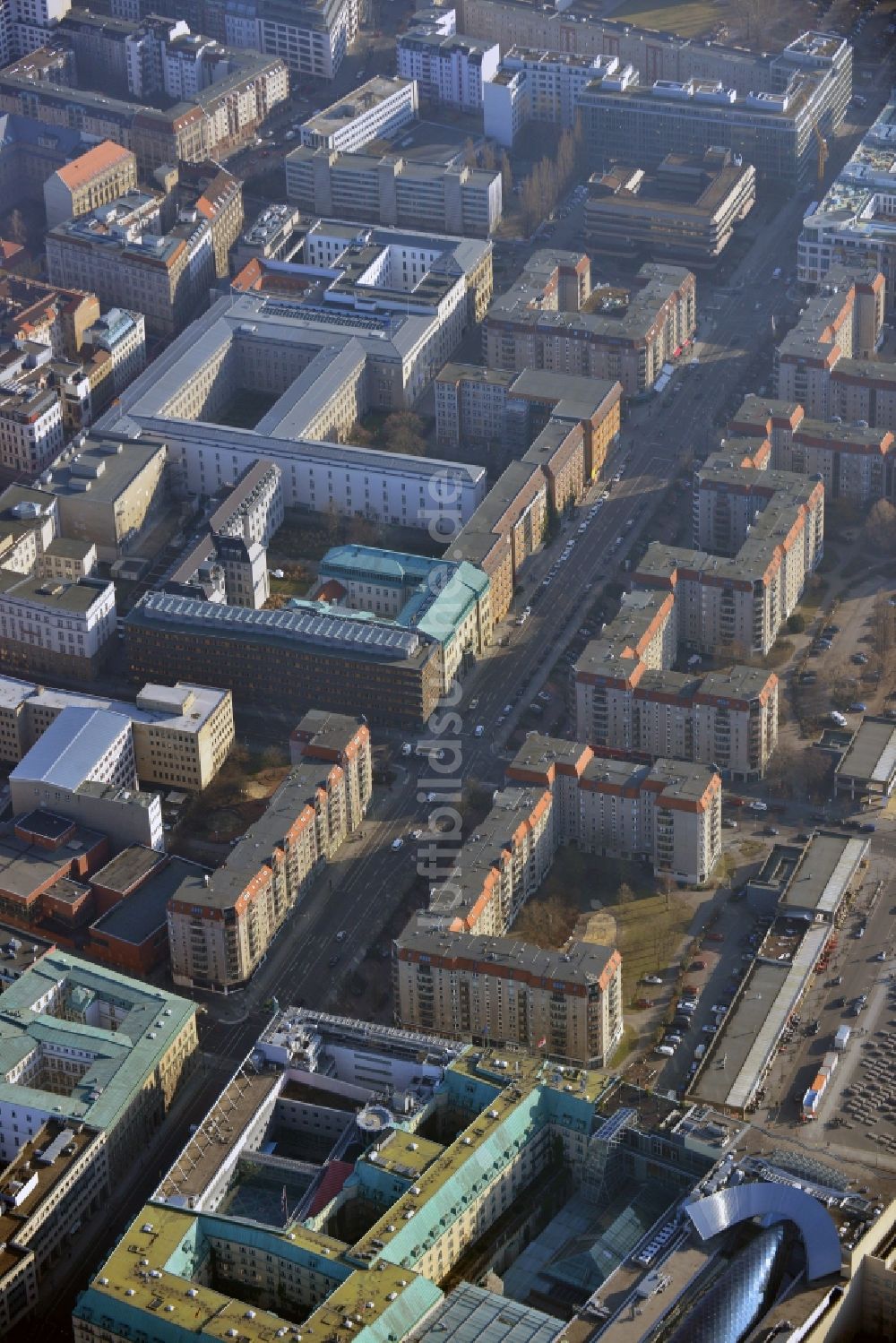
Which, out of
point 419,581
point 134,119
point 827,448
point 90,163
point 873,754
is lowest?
point 873,754

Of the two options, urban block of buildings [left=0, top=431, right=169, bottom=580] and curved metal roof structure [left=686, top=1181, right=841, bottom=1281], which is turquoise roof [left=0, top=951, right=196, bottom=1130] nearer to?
curved metal roof structure [left=686, top=1181, right=841, bottom=1281]

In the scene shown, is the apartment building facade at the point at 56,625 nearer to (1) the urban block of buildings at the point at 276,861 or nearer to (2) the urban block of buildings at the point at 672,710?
(1) the urban block of buildings at the point at 276,861

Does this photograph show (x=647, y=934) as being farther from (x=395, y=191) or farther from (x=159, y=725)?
(x=395, y=191)

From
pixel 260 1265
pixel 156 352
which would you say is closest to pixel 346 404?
pixel 156 352

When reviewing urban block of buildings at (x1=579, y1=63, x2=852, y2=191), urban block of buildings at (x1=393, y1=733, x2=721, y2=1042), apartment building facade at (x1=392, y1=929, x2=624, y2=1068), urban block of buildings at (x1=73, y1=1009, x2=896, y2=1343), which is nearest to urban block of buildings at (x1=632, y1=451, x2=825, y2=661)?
urban block of buildings at (x1=393, y1=733, x2=721, y2=1042)

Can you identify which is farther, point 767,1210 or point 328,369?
point 328,369

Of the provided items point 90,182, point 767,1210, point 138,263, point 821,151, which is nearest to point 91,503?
point 138,263
